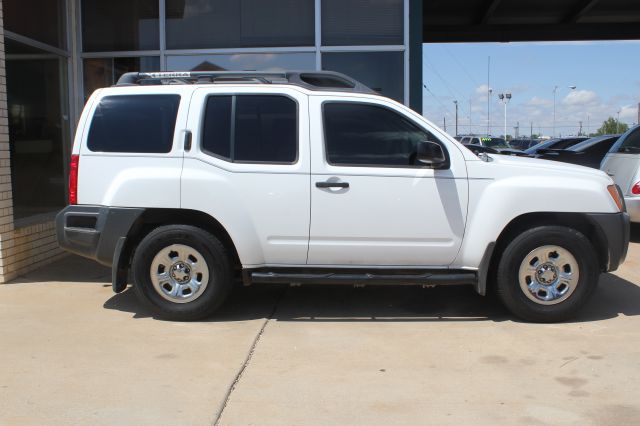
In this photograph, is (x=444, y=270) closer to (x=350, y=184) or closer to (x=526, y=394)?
(x=350, y=184)

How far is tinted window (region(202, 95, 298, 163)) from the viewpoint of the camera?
554 cm

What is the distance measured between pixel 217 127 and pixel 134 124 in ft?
2.43

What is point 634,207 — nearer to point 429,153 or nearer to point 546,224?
point 546,224

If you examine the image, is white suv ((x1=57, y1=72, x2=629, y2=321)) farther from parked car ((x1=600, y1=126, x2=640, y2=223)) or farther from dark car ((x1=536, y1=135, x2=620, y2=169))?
dark car ((x1=536, y1=135, x2=620, y2=169))

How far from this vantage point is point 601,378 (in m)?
4.41

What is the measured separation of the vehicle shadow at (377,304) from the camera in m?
5.86

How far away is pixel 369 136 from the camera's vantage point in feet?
18.3

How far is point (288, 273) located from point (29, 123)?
16.0 ft

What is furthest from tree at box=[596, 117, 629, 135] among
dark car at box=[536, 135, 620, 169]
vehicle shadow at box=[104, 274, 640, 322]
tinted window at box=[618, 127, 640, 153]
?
vehicle shadow at box=[104, 274, 640, 322]

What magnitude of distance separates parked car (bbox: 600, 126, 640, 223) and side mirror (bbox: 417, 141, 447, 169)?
4.68 meters

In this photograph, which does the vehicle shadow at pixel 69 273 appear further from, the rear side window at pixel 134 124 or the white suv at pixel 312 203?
the rear side window at pixel 134 124

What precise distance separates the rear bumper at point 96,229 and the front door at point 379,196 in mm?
1624

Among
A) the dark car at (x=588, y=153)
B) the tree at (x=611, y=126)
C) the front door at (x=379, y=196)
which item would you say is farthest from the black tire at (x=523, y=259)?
the tree at (x=611, y=126)

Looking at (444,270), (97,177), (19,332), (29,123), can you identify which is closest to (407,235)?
(444,270)
